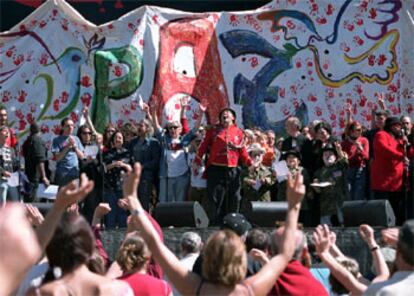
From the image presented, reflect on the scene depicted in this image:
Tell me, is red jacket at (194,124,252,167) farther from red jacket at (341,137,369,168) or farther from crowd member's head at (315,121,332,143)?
red jacket at (341,137,369,168)

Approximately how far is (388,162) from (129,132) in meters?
3.54

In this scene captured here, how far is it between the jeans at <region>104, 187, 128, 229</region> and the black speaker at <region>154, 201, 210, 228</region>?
6.11ft

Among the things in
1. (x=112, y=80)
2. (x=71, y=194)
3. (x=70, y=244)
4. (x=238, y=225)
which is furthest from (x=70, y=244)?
(x=112, y=80)

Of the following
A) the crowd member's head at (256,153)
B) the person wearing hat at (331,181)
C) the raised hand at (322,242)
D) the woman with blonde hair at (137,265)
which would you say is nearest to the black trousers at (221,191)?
the crowd member's head at (256,153)

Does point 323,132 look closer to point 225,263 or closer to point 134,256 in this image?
point 134,256

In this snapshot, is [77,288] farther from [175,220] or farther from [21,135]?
[21,135]

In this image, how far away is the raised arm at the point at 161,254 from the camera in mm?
4141

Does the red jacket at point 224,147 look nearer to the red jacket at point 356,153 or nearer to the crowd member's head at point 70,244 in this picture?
the red jacket at point 356,153

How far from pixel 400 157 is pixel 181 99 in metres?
4.12

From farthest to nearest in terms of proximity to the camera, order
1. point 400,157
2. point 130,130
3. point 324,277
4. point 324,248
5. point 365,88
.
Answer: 1. point 365,88
2. point 130,130
3. point 400,157
4. point 324,277
5. point 324,248

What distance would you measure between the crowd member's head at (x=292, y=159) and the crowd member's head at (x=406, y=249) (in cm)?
881

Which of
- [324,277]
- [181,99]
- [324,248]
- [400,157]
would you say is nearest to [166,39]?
[181,99]

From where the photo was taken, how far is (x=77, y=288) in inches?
153

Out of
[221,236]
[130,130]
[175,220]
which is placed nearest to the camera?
[221,236]
